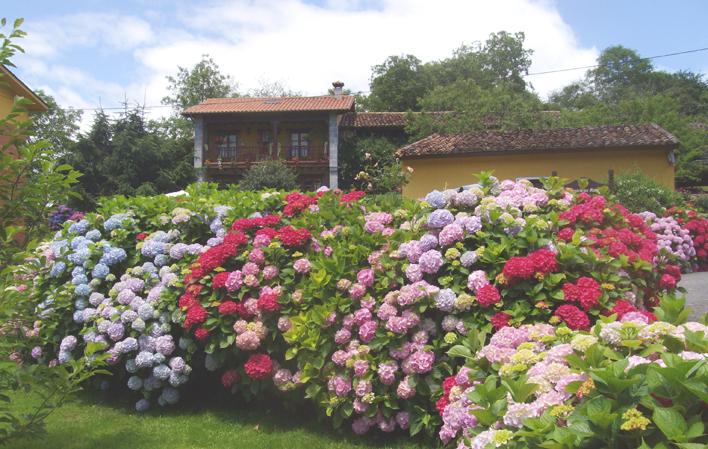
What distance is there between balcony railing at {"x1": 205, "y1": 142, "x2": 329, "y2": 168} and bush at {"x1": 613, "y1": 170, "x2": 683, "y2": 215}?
2135cm

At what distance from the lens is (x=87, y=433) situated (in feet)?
13.5

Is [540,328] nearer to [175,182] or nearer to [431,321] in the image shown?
[431,321]

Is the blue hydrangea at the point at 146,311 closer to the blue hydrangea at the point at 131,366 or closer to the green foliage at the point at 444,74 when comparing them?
the blue hydrangea at the point at 131,366

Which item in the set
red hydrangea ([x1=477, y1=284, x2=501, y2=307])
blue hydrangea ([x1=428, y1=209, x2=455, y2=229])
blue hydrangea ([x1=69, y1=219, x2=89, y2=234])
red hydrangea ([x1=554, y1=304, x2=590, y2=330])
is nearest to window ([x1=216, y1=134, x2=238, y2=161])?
blue hydrangea ([x1=69, y1=219, x2=89, y2=234])

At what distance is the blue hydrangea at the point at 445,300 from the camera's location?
337 cm

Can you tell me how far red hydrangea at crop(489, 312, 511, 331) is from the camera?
3182 mm

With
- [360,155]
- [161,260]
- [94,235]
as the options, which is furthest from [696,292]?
[360,155]

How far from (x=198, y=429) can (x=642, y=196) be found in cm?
1165

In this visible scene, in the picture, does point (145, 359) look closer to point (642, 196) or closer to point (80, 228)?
point (80, 228)

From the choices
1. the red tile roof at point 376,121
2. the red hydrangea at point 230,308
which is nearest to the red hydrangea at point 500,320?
the red hydrangea at point 230,308

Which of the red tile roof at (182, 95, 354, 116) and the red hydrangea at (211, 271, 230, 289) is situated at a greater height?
the red tile roof at (182, 95, 354, 116)

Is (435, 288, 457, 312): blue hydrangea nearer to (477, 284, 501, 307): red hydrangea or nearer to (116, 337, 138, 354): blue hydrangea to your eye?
(477, 284, 501, 307): red hydrangea

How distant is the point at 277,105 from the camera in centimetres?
3422

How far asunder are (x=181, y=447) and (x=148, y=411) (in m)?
1.00
